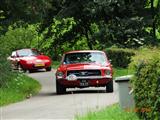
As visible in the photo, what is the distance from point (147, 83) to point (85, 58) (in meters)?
13.1

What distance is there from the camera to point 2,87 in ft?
74.6

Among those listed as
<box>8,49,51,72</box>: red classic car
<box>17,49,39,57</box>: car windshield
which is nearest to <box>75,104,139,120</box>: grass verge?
<box>8,49,51,72</box>: red classic car

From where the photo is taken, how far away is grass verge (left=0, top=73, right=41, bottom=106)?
20719mm

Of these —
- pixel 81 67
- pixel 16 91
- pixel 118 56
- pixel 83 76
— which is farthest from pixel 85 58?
pixel 118 56

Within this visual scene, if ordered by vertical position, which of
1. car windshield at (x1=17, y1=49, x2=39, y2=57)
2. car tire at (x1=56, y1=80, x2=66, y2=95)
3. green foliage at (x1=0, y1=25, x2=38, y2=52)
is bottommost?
green foliage at (x1=0, y1=25, x2=38, y2=52)

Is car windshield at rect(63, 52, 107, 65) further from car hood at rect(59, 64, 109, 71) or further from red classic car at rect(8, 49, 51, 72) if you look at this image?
red classic car at rect(8, 49, 51, 72)

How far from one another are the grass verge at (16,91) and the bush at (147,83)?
8231 millimetres

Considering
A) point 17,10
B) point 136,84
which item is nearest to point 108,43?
point 17,10

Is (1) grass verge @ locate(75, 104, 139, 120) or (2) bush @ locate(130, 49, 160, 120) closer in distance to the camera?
(2) bush @ locate(130, 49, 160, 120)

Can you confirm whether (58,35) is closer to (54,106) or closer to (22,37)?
(22,37)

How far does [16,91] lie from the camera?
22.9 meters

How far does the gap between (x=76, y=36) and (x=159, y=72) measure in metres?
39.8

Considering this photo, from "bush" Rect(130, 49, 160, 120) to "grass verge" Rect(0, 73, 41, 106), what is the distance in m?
8.23

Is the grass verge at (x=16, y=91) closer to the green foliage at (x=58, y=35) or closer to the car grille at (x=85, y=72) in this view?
the car grille at (x=85, y=72)
